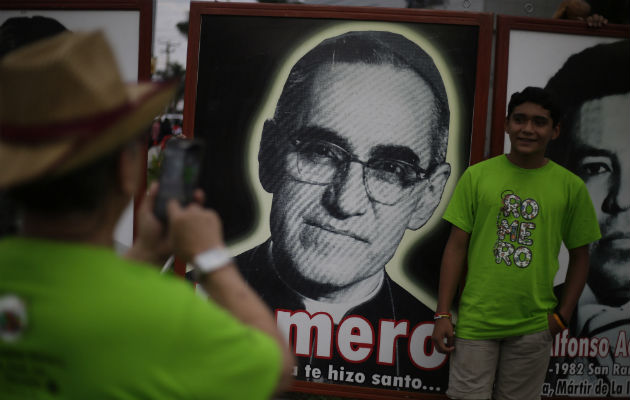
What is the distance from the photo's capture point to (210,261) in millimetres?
1146

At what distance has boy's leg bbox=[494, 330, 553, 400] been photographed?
2855mm

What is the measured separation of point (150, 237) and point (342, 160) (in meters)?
2.13

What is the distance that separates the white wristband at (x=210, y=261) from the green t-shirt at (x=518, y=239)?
1.94 m

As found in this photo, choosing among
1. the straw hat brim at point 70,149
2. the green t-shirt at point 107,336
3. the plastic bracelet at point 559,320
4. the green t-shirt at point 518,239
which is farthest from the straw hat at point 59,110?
the plastic bracelet at point 559,320

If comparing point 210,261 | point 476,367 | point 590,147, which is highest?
point 590,147

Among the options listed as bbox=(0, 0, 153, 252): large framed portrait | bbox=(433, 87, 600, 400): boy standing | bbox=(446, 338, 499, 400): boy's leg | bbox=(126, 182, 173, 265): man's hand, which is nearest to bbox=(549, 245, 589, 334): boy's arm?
bbox=(433, 87, 600, 400): boy standing

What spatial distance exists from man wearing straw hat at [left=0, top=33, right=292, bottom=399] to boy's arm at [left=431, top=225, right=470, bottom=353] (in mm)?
1969

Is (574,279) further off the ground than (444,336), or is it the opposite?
(574,279)

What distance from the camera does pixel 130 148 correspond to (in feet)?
3.70

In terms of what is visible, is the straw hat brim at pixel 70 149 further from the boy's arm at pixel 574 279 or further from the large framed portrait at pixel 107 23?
the large framed portrait at pixel 107 23

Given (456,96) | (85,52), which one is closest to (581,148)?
(456,96)

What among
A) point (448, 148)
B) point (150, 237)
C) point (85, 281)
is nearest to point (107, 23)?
point (448, 148)

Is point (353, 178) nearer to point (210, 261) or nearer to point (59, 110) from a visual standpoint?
point (210, 261)

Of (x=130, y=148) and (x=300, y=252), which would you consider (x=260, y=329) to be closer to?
(x=130, y=148)
